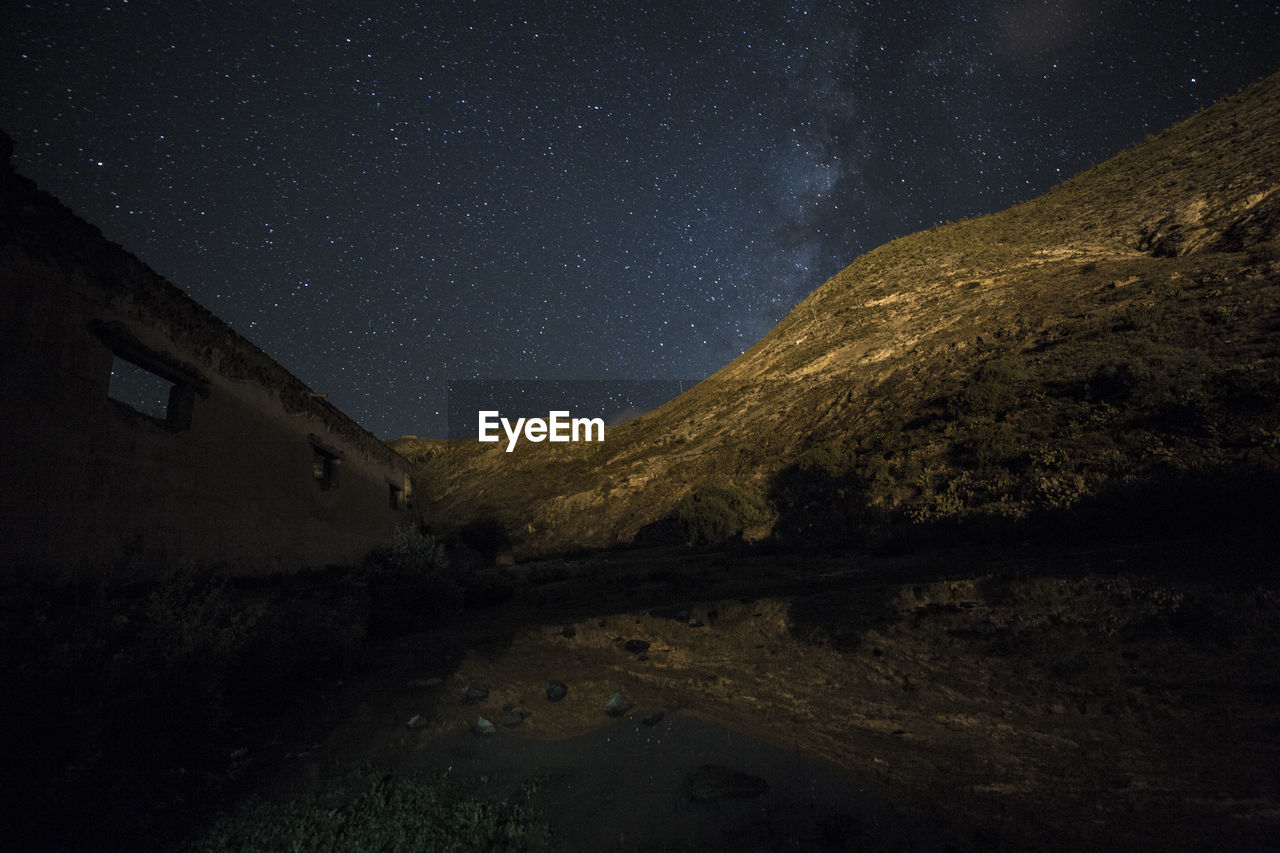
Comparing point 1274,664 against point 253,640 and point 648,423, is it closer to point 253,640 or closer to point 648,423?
point 253,640

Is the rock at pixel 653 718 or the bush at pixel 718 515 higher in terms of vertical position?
the bush at pixel 718 515

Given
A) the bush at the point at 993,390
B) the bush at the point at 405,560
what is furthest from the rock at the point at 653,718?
the bush at the point at 993,390

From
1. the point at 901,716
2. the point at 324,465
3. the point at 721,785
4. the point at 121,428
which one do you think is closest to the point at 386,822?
the point at 721,785

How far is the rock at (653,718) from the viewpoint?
3846mm

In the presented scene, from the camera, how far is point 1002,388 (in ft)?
51.6

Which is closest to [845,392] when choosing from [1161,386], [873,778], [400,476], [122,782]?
[1161,386]

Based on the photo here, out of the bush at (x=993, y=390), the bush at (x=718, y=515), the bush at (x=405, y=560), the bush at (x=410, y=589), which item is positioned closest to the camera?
the bush at (x=410, y=589)

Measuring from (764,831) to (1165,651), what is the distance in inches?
166

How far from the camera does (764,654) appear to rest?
5371mm

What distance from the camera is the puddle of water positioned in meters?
2.41

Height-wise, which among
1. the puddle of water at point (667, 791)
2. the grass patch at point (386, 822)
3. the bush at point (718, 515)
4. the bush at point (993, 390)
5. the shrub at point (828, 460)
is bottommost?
the grass patch at point (386, 822)

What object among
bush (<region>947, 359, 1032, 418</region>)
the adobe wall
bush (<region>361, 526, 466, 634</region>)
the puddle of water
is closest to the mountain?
bush (<region>947, 359, 1032, 418</region>)

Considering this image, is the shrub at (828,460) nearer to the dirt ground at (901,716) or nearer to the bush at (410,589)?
the dirt ground at (901,716)

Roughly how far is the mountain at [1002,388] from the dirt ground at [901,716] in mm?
5405
